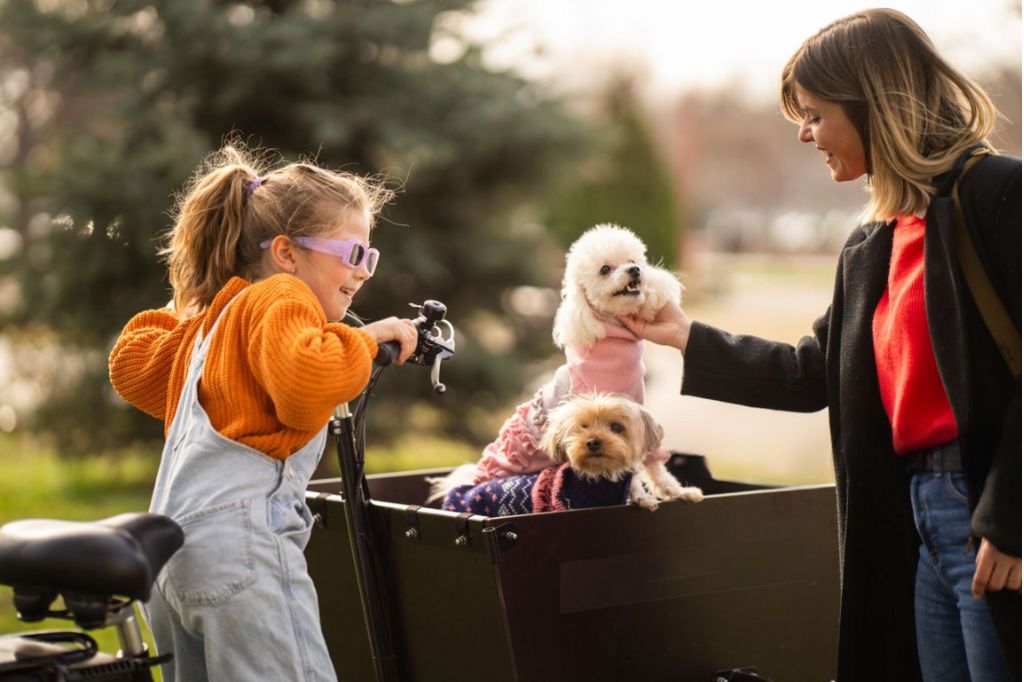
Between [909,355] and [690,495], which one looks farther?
[690,495]

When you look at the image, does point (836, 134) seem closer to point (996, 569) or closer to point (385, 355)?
point (996, 569)

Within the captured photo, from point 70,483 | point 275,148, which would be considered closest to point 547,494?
point 275,148

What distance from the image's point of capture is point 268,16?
7.46 metres

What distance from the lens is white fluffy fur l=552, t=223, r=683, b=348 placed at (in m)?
3.29

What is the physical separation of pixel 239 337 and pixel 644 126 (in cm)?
1250

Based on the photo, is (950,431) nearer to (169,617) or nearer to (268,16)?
(169,617)

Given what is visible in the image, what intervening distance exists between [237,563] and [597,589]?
833mm

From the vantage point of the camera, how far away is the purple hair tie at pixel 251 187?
2.70 m

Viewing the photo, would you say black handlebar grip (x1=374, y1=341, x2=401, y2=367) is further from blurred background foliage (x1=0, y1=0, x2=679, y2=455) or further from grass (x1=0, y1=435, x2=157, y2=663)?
grass (x1=0, y1=435, x2=157, y2=663)

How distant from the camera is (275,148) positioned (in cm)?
720

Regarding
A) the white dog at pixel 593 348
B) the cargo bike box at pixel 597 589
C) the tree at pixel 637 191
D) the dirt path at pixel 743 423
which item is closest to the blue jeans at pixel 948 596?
the cargo bike box at pixel 597 589

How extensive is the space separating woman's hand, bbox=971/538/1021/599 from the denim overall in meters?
1.29

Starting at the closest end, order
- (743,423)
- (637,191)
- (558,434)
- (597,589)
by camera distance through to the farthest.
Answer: (597,589) → (558,434) → (743,423) → (637,191)

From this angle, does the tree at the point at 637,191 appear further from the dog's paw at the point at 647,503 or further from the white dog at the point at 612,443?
the dog's paw at the point at 647,503
